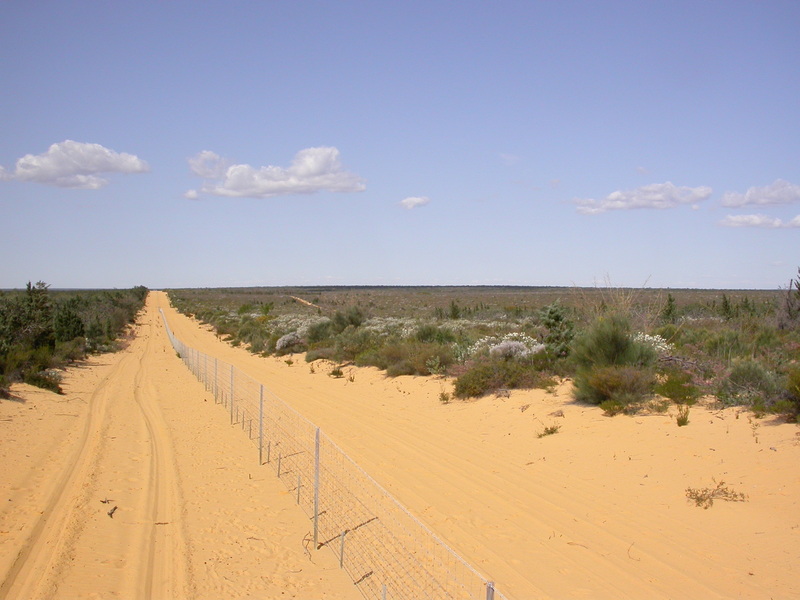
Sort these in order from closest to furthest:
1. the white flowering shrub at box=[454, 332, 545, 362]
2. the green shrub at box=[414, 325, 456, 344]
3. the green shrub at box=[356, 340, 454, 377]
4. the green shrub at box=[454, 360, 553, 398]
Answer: the green shrub at box=[454, 360, 553, 398] → the white flowering shrub at box=[454, 332, 545, 362] → the green shrub at box=[356, 340, 454, 377] → the green shrub at box=[414, 325, 456, 344]

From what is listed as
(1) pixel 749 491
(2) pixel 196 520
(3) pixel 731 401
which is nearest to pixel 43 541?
(2) pixel 196 520

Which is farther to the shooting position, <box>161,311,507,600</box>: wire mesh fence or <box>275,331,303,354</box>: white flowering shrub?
<box>275,331,303,354</box>: white flowering shrub

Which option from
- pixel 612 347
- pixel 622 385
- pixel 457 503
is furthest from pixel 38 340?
pixel 622 385

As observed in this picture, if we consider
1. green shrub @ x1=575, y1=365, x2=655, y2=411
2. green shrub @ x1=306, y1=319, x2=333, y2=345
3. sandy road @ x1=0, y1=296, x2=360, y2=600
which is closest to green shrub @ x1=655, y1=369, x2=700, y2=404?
green shrub @ x1=575, y1=365, x2=655, y2=411

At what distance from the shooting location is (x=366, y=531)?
770cm

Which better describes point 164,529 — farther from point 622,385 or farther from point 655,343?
point 655,343

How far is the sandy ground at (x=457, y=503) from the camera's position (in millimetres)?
6352

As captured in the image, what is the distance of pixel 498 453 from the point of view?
36.6 feet

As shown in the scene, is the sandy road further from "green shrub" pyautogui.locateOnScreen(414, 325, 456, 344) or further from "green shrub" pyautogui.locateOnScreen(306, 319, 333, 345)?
"green shrub" pyautogui.locateOnScreen(306, 319, 333, 345)

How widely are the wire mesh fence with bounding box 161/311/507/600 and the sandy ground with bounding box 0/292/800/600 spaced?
261 mm

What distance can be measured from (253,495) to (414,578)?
11.9 feet

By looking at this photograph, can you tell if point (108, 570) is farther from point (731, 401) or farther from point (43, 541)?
point (731, 401)

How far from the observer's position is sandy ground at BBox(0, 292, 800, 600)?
6.35 metres

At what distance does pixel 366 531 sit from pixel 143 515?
9.94 feet
